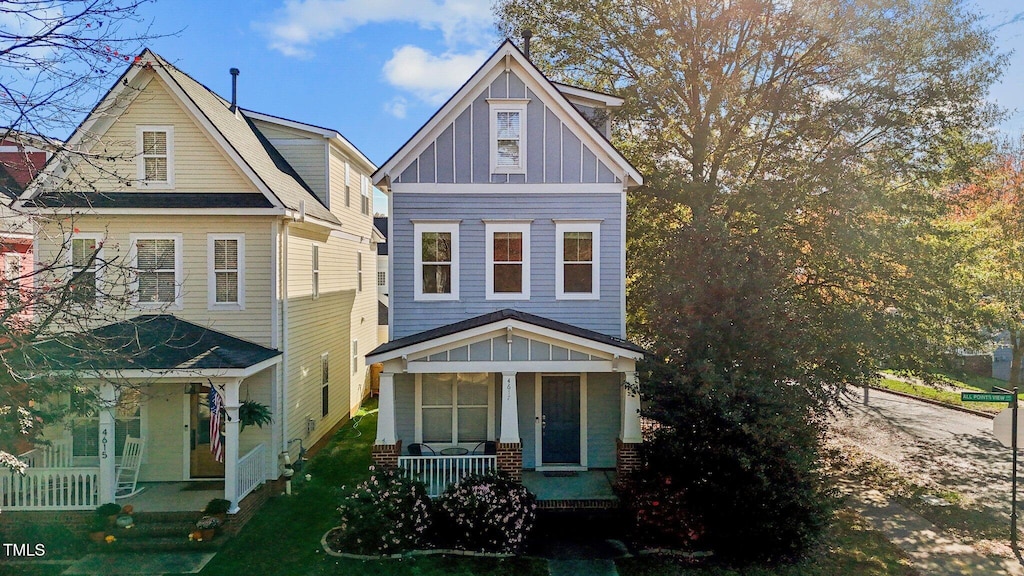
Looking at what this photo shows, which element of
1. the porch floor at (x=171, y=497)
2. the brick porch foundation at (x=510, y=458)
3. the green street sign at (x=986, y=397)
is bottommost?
the porch floor at (x=171, y=497)

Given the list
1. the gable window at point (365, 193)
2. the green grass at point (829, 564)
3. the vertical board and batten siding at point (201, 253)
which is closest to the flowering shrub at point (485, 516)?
the green grass at point (829, 564)

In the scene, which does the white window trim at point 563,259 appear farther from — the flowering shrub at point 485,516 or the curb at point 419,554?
the curb at point 419,554

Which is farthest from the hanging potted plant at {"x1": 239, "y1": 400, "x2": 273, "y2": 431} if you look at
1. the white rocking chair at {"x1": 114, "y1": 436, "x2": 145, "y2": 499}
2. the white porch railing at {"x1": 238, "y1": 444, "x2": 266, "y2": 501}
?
the white rocking chair at {"x1": 114, "y1": 436, "x2": 145, "y2": 499}

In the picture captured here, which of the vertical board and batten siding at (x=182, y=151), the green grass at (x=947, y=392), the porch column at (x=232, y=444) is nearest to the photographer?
the porch column at (x=232, y=444)

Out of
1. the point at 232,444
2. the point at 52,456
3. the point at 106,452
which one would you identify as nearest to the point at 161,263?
the point at 106,452

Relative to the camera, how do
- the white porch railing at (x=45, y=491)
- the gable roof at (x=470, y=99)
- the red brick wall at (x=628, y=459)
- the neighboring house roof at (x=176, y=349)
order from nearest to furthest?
the neighboring house roof at (x=176, y=349) → the white porch railing at (x=45, y=491) → the red brick wall at (x=628, y=459) → the gable roof at (x=470, y=99)

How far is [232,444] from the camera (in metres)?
11.3

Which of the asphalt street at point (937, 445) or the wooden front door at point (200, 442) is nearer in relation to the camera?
the wooden front door at point (200, 442)

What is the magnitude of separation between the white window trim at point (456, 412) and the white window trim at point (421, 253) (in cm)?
187

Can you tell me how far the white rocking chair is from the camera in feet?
39.0

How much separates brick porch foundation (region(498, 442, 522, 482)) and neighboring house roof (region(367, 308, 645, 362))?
2.44 m

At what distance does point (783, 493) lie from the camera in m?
9.72

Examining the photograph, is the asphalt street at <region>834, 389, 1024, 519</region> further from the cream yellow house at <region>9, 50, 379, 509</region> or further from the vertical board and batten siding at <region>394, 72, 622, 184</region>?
the cream yellow house at <region>9, 50, 379, 509</region>

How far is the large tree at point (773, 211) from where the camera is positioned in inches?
395
